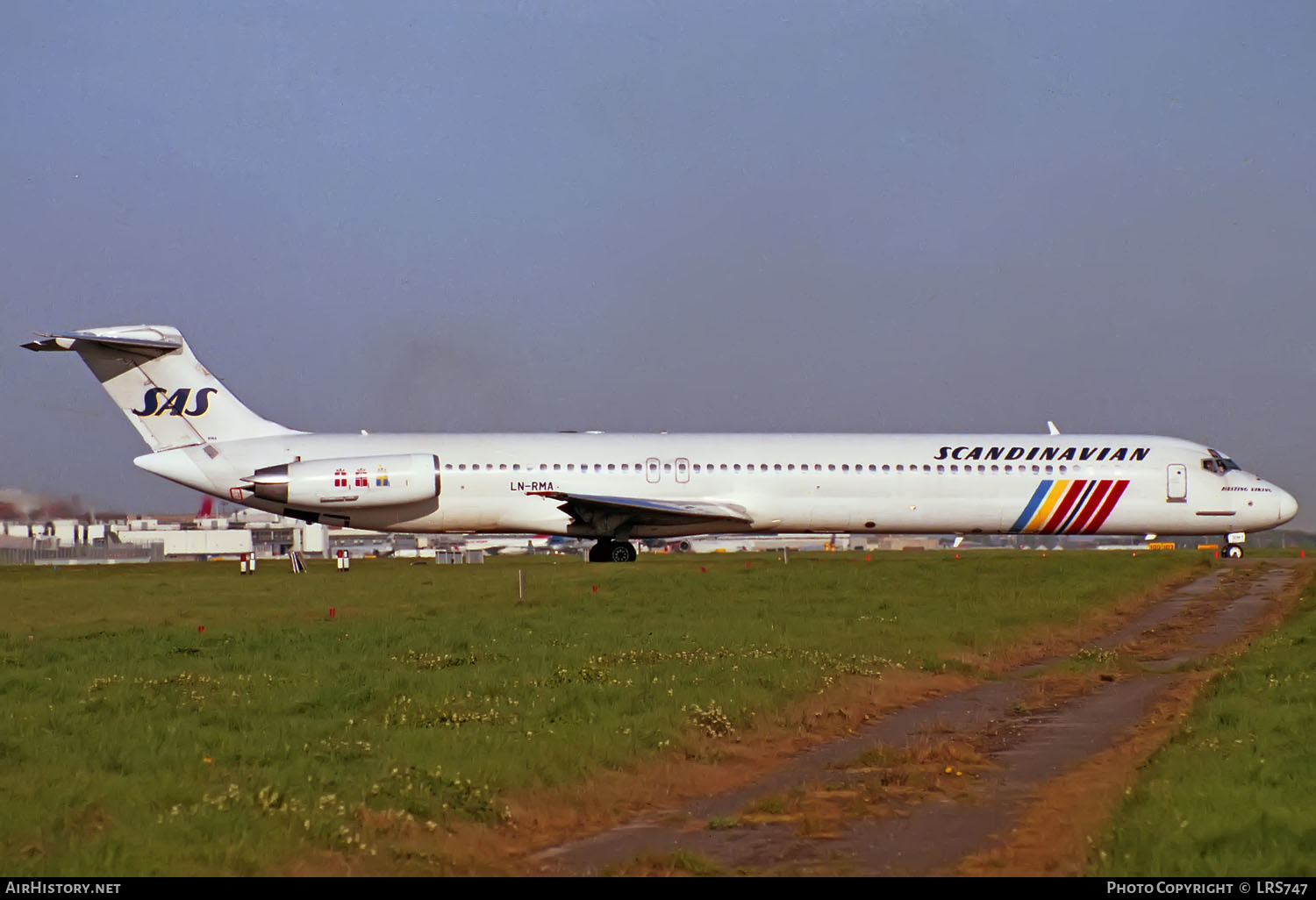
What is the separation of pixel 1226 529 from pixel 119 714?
36546 mm

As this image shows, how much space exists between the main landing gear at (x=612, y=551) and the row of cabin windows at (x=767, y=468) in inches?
89.5

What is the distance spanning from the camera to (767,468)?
1587 inches

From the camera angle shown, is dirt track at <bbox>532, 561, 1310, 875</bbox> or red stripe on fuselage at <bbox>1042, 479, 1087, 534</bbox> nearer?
dirt track at <bbox>532, 561, 1310, 875</bbox>

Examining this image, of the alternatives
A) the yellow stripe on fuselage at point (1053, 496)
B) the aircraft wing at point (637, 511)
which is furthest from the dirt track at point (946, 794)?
the yellow stripe on fuselage at point (1053, 496)

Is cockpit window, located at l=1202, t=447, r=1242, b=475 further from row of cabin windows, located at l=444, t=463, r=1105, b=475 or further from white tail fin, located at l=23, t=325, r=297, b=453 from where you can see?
white tail fin, located at l=23, t=325, r=297, b=453

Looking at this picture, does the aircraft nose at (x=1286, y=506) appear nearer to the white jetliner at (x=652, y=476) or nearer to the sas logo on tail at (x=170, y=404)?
the white jetliner at (x=652, y=476)

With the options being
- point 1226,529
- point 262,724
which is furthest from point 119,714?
point 1226,529

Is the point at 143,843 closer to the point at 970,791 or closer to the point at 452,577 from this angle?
the point at 970,791

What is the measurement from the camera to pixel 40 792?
973 centimetres

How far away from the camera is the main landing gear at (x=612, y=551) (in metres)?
40.8

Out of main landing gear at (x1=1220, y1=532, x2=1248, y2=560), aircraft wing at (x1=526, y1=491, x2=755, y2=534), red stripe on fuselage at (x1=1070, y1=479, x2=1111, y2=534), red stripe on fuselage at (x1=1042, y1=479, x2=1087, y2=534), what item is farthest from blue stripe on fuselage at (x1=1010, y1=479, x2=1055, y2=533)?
aircraft wing at (x1=526, y1=491, x2=755, y2=534)

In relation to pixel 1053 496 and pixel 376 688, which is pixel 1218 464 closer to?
pixel 1053 496

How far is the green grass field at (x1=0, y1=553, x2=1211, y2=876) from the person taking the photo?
9.19 m

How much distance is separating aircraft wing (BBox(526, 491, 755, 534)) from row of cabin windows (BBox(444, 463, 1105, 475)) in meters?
0.85
